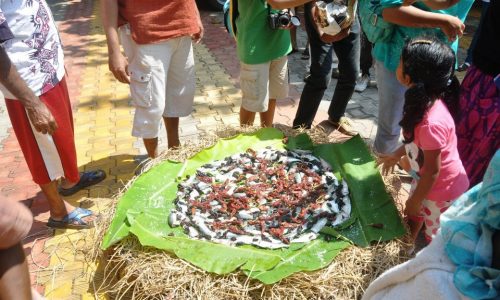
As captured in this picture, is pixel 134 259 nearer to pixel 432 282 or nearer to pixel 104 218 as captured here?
pixel 104 218

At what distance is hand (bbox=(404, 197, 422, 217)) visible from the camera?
244 centimetres

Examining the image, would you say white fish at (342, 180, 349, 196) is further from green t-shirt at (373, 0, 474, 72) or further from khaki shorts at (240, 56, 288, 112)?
khaki shorts at (240, 56, 288, 112)

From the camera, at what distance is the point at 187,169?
3.22 meters

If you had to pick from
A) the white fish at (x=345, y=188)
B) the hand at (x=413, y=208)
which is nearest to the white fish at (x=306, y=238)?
the white fish at (x=345, y=188)

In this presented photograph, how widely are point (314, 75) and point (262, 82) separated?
584 mm

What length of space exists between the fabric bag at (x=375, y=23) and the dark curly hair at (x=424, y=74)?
0.54 m

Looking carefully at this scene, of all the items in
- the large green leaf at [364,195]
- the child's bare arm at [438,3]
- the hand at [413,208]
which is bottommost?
the large green leaf at [364,195]

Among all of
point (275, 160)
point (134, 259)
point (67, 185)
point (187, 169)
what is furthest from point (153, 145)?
point (134, 259)

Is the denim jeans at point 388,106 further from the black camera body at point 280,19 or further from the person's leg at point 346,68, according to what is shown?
the black camera body at point 280,19

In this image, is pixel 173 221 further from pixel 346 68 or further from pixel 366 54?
pixel 366 54

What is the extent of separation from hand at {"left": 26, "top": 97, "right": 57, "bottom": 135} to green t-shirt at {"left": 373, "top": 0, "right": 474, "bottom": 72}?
229 cm

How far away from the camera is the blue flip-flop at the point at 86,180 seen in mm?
3512

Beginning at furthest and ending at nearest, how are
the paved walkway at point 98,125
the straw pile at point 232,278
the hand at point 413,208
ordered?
the paved walkway at point 98,125 < the hand at point 413,208 < the straw pile at point 232,278

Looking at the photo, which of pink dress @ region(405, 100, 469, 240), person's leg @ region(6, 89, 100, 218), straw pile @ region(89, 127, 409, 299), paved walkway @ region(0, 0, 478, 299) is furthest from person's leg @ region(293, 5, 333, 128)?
person's leg @ region(6, 89, 100, 218)
